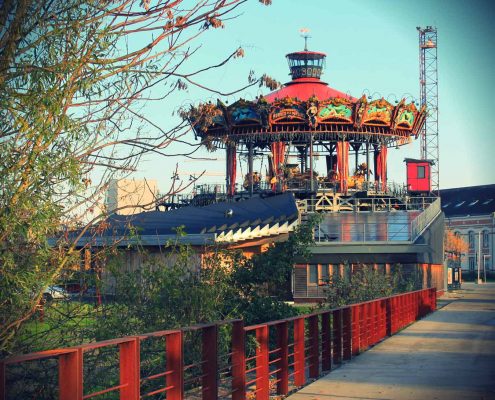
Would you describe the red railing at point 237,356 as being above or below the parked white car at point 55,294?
below

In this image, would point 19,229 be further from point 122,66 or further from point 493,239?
point 493,239

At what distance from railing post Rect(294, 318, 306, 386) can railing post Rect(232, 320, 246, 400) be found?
350 centimetres

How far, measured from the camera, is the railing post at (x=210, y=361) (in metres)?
12.3

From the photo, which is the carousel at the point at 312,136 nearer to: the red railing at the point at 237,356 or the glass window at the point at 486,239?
the red railing at the point at 237,356

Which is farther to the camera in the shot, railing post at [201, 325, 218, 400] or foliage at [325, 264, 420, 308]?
foliage at [325, 264, 420, 308]

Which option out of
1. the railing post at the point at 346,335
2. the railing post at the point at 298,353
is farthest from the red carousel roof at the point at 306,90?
the railing post at the point at 298,353

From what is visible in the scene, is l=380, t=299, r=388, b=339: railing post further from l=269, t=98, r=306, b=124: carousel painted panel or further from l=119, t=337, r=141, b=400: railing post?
l=269, t=98, r=306, b=124: carousel painted panel

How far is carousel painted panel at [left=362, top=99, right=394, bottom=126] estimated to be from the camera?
6800cm

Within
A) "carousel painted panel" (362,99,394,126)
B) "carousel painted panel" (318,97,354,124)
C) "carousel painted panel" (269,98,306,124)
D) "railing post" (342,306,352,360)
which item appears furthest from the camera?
"carousel painted panel" (362,99,394,126)

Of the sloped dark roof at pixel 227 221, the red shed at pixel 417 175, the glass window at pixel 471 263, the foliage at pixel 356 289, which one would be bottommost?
the glass window at pixel 471 263

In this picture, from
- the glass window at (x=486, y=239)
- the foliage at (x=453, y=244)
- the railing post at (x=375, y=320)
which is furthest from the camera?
the glass window at (x=486, y=239)

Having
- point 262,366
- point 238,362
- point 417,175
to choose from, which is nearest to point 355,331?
point 262,366

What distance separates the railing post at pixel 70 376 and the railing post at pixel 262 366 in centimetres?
632

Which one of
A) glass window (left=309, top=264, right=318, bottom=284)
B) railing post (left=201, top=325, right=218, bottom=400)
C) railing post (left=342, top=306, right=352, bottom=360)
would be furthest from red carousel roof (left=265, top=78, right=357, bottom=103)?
railing post (left=201, top=325, right=218, bottom=400)
